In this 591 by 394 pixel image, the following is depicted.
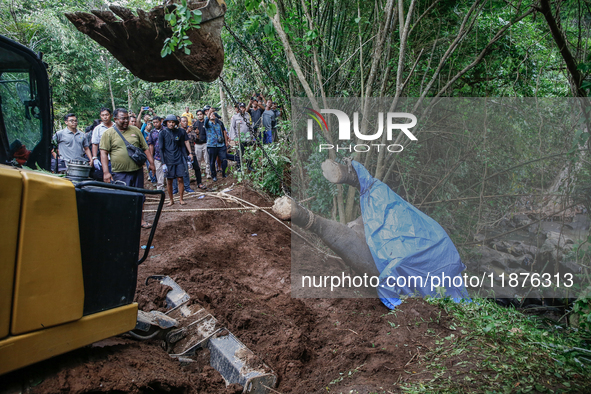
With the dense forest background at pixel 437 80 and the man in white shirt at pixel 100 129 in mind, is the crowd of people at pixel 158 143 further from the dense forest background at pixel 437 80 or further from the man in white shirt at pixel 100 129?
the dense forest background at pixel 437 80

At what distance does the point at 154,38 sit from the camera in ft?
10.8

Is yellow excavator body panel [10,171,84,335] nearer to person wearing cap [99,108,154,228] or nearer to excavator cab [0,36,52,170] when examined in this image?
excavator cab [0,36,52,170]

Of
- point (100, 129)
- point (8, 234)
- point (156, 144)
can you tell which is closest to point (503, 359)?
point (8, 234)

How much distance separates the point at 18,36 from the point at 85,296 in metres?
14.3

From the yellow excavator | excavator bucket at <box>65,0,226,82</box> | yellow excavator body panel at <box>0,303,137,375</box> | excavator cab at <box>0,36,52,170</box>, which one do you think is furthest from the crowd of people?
yellow excavator body panel at <box>0,303,137,375</box>

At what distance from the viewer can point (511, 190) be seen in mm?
5988

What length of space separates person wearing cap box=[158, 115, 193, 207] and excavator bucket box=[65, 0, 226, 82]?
3.08 metres

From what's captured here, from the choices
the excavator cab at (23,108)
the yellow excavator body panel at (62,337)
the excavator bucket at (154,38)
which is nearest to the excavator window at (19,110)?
the excavator cab at (23,108)

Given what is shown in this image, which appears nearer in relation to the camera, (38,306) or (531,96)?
(38,306)

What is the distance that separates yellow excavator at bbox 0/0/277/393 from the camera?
58.3 inches

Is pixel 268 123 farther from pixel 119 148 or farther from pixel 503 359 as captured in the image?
pixel 503 359

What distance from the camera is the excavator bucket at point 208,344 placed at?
95.3 inches

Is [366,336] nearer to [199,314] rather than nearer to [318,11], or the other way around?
[199,314]

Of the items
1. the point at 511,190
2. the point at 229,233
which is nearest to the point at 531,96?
the point at 511,190
